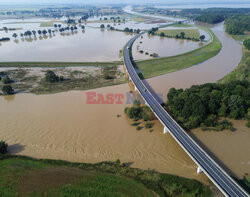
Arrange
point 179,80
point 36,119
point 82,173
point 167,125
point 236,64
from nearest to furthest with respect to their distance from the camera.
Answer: point 82,173
point 167,125
point 36,119
point 179,80
point 236,64

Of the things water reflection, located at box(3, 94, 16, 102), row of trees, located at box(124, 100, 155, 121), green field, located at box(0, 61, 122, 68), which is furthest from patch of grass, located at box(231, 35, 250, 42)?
water reflection, located at box(3, 94, 16, 102)

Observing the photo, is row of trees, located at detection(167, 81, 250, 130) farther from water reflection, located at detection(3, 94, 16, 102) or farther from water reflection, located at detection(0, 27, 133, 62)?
water reflection, located at detection(0, 27, 133, 62)

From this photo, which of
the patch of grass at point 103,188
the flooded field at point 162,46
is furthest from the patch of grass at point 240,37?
the patch of grass at point 103,188

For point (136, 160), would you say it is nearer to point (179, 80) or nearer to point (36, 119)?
point (36, 119)

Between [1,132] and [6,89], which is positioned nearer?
[1,132]

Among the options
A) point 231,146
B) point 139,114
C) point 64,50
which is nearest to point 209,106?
point 231,146

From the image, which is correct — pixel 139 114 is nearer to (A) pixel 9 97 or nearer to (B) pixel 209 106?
(B) pixel 209 106

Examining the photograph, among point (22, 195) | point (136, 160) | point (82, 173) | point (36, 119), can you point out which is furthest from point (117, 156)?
point (36, 119)
